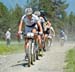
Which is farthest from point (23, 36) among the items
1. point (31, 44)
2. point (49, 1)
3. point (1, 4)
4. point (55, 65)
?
point (1, 4)

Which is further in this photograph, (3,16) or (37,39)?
(3,16)

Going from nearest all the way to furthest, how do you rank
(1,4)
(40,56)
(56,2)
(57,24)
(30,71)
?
1. (30,71)
2. (40,56)
3. (57,24)
4. (56,2)
5. (1,4)

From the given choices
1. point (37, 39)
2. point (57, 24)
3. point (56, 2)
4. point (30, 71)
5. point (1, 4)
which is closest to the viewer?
point (30, 71)

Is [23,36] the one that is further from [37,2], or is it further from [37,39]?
[37,2]

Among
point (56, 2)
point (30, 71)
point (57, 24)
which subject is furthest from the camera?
point (56, 2)

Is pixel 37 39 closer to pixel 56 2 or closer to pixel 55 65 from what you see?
pixel 55 65

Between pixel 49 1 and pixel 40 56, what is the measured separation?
85.8 meters

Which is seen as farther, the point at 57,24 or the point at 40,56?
the point at 57,24

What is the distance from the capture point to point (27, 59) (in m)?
15.4

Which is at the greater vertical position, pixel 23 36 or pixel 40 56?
pixel 23 36

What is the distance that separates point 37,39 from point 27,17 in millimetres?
1707

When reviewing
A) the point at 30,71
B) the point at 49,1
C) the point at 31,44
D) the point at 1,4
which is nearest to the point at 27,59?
the point at 31,44

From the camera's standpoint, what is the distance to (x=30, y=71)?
12938mm

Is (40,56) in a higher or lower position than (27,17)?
lower
